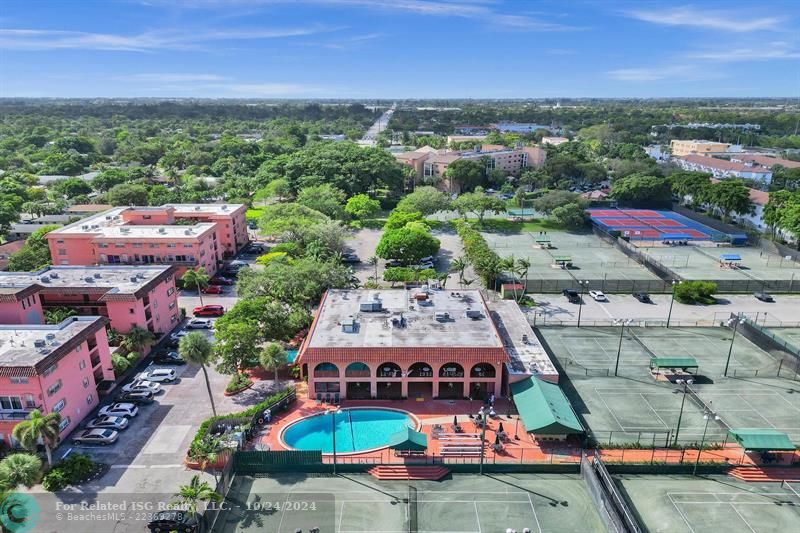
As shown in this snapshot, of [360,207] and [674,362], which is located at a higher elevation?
[360,207]

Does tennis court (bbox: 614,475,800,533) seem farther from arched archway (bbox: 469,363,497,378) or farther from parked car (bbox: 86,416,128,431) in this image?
parked car (bbox: 86,416,128,431)

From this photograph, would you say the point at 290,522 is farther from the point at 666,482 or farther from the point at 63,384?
the point at 666,482

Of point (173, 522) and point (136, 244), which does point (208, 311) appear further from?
point (173, 522)

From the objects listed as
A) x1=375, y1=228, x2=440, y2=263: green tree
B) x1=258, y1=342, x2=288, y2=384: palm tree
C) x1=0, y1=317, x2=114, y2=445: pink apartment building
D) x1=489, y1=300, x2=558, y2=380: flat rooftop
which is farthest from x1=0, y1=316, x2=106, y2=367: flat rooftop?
x1=375, y1=228, x2=440, y2=263: green tree

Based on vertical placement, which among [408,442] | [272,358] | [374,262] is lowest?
[408,442]

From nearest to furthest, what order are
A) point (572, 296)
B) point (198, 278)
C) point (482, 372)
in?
point (482, 372) → point (198, 278) → point (572, 296)

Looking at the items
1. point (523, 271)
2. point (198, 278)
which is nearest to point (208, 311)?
point (198, 278)

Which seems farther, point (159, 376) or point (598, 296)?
point (598, 296)
